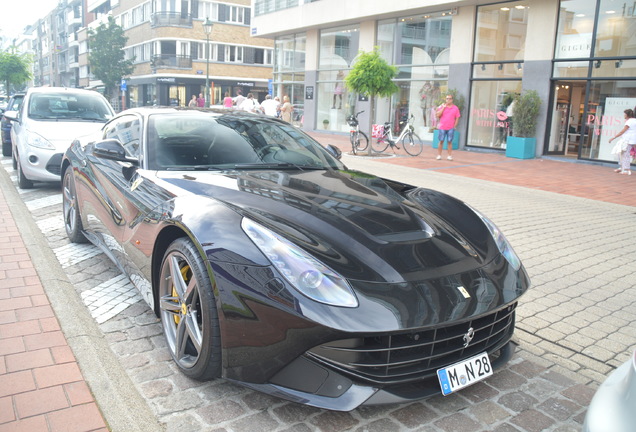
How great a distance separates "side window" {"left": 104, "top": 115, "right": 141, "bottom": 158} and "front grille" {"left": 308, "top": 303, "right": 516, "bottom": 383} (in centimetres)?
229

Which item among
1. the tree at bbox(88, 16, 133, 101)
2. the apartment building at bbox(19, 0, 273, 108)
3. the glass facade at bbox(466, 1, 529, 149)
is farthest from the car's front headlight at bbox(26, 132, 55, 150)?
the tree at bbox(88, 16, 133, 101)

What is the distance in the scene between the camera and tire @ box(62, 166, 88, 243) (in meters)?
5.23

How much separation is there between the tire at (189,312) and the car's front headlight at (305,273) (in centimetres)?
36

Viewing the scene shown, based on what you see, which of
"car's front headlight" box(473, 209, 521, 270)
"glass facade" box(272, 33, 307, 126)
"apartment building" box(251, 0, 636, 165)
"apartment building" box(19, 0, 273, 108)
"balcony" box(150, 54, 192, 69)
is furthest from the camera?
"apartment building" box(19, 0, 273, 108)

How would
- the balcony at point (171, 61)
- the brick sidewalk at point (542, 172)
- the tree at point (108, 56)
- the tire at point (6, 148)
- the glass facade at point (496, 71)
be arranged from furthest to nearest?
the tree at point (108, 56) → the balcony at point (171, 61) → the glass facade at point (496, 71) → the tire at point (6, 148) → the brick sidewalk at point (542, 172)

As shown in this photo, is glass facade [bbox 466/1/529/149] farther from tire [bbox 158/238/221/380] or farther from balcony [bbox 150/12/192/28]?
balcony [bbox 150/12/192/28]

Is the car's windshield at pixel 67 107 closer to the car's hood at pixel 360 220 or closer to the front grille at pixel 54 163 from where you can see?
the front grille at pixel 54 163

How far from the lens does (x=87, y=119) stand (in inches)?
356

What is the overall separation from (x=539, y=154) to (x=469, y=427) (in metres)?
15.9

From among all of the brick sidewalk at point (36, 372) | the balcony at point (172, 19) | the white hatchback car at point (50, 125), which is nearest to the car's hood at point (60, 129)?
the white hatchback car at point (50, 125)

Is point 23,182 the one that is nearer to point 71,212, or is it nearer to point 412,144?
point 71,212

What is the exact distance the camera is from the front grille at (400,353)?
2.29 meters

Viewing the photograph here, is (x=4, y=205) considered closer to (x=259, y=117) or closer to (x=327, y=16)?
(x=259, y=117)

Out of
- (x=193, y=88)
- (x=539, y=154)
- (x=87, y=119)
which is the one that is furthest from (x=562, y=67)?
(x=193, y=88)
